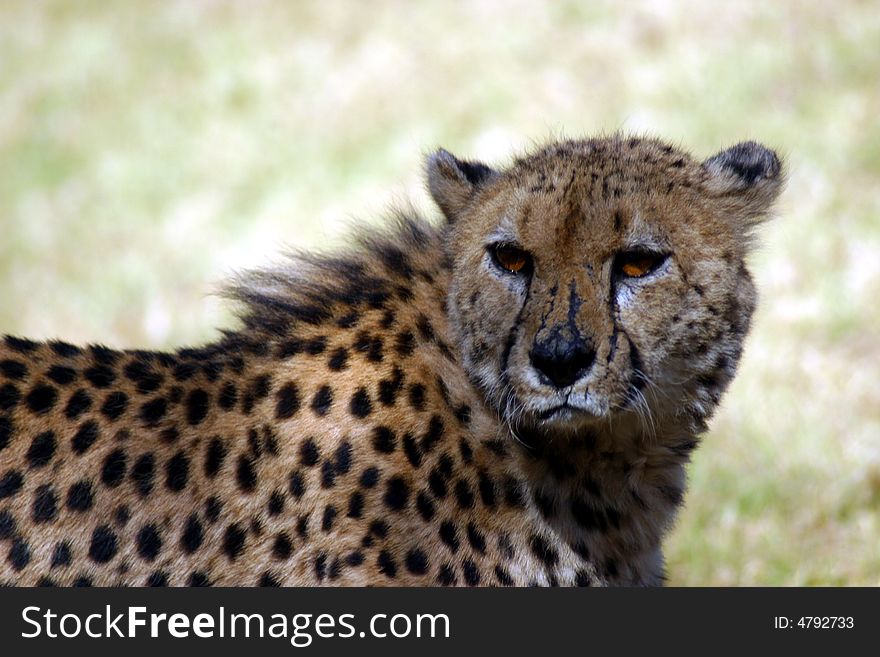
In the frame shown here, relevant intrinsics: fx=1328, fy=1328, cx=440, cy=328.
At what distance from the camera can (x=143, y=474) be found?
3098 millimetres

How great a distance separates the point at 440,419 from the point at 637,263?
0.59m

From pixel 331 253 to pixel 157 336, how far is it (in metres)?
3.50

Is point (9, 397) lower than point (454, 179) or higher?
lower

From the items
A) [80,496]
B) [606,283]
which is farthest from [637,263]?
[80,496]

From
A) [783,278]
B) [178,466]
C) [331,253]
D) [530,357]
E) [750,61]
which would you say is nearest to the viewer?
[530,357]

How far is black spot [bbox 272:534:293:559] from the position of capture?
2986 millimetres

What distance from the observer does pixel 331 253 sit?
11.6ft

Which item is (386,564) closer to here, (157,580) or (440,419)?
(440,419)


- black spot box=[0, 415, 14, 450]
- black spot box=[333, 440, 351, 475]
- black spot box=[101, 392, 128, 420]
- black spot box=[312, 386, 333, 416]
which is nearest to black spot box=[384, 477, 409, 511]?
black spot box=[333, 440, 351, 475]

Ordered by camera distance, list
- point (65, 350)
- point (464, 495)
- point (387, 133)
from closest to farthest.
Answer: point (464, 495)
point (65, 350)
point (387, 133)

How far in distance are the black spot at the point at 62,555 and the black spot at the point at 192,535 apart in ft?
0.83

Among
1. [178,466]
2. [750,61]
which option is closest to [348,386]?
[178,466]

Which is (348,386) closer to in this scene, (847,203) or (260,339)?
(260,339)

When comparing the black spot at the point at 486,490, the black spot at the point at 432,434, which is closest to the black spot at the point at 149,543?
the black spot at the point at 432,434
